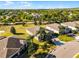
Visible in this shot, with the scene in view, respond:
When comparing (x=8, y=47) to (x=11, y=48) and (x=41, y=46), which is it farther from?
(x=41, y=46)

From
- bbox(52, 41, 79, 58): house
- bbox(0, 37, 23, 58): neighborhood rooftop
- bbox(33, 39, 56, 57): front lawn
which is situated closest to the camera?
bbox(0, 37, 23, 58): neighborhood rooftop

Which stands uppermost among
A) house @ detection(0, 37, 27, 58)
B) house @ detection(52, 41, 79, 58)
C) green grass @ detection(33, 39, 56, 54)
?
house @ detection(0, 37, 27, 58)

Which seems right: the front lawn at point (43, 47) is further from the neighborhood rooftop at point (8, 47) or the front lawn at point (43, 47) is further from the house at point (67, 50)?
the neighborhood rooftop at point (8, 47)

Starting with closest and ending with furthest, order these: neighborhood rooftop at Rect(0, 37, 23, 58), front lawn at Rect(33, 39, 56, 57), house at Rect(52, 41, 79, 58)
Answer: neighborhood rooftop at Rect(0, 37, 23, 58) → house at Rect(52, 41, 79, 58) → front lawn at Rect(33, 39, 56, 57)

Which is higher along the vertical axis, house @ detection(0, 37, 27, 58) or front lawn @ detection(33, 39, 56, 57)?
house @ detection(0, 37, 27, 58)

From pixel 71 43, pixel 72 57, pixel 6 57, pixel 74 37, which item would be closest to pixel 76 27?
pixel 74 37

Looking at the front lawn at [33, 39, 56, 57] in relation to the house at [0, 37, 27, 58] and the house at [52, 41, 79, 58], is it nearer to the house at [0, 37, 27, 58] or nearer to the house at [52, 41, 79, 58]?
the house at [52, 41, 79, 58]

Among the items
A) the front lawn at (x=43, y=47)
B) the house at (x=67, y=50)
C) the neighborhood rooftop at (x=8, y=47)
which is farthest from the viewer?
the front lawn at (x=43, y=47)

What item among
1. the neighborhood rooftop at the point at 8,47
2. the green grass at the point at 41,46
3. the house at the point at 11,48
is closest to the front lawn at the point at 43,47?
the green grass at the point at 41,46

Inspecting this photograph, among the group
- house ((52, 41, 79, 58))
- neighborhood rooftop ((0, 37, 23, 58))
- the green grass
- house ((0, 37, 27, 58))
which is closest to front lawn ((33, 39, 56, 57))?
the green grass

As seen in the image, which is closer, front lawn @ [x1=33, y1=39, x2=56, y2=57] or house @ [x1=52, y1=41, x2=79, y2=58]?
house @ [x1=52, y1=41, x2=79, y2=58]

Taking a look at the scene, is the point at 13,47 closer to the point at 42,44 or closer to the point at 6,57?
the point at 6,57
